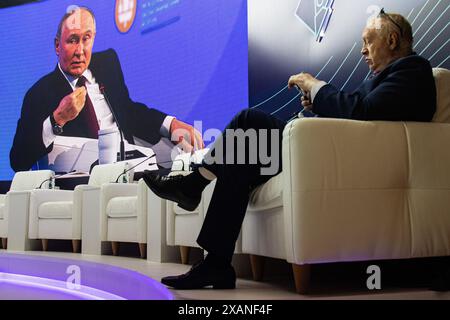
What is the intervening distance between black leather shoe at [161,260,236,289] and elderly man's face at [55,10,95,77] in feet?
14.7

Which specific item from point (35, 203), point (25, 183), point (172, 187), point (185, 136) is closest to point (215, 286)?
point (172, 187)

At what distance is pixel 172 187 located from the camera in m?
1.92

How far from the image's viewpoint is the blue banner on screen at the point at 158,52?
180 inches

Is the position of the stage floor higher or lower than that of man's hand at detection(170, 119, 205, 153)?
lower

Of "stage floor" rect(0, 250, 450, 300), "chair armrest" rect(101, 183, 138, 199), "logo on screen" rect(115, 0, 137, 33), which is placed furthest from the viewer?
"logo on screen" rect(115, 0, 137, 33)

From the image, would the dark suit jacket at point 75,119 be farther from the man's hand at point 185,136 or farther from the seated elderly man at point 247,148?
the seated elderly man at point 247,148

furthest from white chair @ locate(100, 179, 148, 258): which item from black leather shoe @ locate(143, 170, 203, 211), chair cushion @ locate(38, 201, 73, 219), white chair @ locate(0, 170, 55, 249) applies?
black leather shoe @ locate(143, 170, 203, 211)

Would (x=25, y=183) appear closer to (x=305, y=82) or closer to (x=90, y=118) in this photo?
(x=90, y=118)

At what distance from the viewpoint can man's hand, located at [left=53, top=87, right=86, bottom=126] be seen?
231 inches

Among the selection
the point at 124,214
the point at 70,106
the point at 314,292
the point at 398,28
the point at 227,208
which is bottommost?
the point at 314,292

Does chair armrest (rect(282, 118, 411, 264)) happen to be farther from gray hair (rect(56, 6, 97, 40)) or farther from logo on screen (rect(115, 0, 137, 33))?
gray hair (rect(56, 6, 97, 40))

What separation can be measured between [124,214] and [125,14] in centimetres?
251
